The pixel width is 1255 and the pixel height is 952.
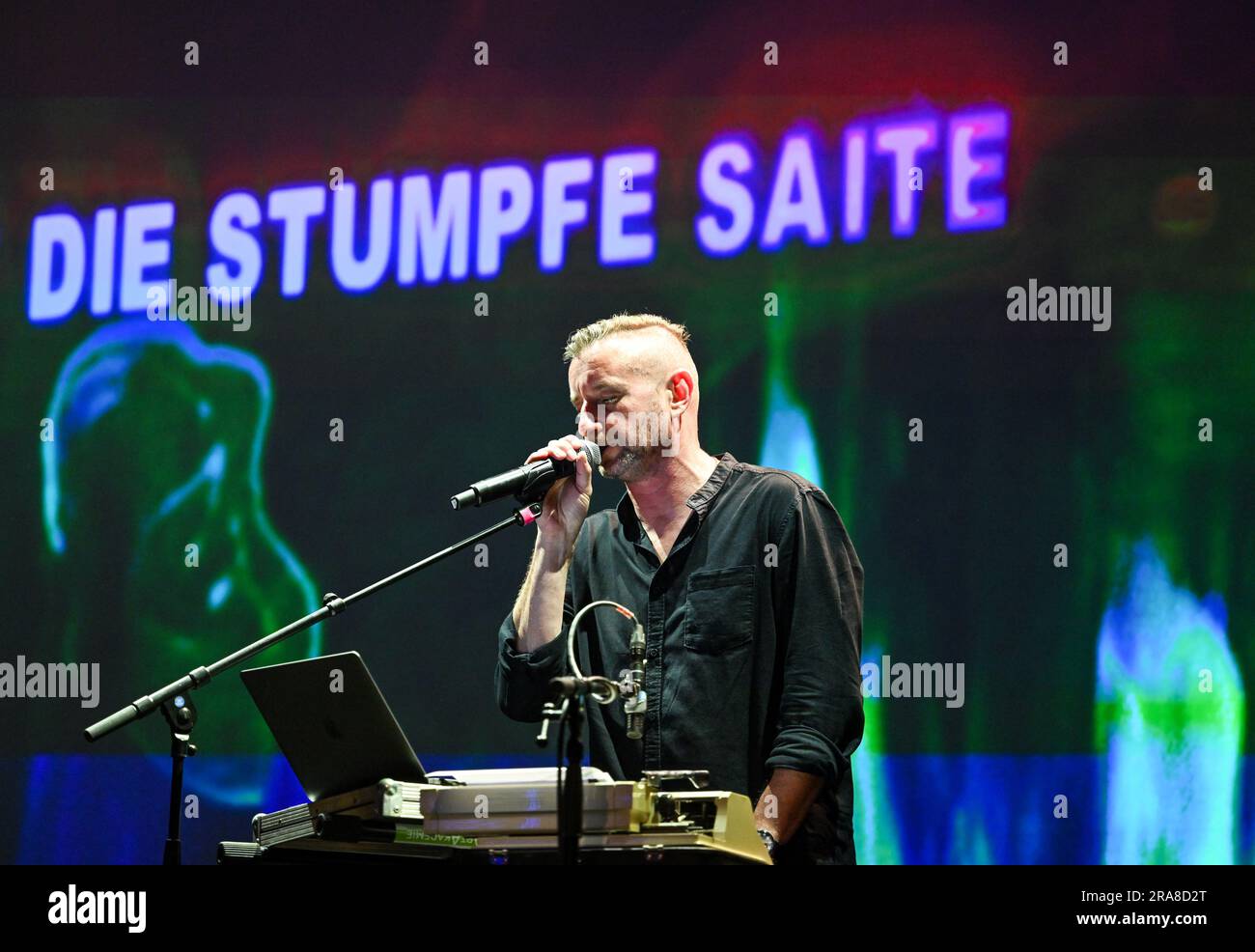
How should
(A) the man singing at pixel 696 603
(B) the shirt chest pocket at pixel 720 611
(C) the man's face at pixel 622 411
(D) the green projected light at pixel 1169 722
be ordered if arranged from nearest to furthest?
(A) the man singing at pixel 696 603 < (B) the shirt chest pocket at pixel 720 611 < (C) the man's face at pixel 622 411 < (D) the green projected light at pixel 1169 722

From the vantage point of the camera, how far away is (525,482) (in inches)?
107

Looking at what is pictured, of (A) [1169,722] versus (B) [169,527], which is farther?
(B) [169,527]

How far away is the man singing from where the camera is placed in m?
2.77

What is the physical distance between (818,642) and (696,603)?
268 mm

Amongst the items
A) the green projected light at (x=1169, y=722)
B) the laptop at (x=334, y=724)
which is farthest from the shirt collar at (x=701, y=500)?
the green projected light at (x=1169, y=722)

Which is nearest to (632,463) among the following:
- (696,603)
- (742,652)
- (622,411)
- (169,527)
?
(622,411)

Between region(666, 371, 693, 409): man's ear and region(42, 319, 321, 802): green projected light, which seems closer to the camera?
region(666, 371, 693, 409): man's ear

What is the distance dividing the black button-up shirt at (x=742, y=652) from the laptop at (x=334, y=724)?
0.72 metres

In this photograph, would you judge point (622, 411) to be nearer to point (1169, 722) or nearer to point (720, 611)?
point (720, 611)

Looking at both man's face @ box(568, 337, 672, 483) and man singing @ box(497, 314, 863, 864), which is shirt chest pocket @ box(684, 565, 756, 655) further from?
man's face @ box(568, 337, 672, 483)

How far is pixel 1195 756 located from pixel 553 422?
208 centimetres

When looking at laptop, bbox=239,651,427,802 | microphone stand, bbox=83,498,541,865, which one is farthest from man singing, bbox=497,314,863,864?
laptop, bbox=239,651,427,802

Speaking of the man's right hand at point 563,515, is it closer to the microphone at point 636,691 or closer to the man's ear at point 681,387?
the man's ear at point 681,387

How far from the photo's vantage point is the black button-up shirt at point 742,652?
2768 mm
